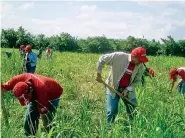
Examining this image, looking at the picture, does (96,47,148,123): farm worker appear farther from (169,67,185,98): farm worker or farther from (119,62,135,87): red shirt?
(169,67,185,98): farm worker

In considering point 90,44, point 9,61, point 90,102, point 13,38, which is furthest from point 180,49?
point 90,102

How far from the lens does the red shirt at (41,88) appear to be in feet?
13.2

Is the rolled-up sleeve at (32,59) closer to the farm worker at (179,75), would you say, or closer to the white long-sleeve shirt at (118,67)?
the farm worker at (179,75)

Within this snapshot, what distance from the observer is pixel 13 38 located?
4884 cm

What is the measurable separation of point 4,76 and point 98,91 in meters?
2.18

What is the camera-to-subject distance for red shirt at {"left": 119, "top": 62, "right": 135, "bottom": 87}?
191 inches

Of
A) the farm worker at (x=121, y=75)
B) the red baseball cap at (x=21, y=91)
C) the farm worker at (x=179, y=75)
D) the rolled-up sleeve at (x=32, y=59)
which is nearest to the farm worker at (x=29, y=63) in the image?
the rolled-up sleeve at (x=32, y=59)

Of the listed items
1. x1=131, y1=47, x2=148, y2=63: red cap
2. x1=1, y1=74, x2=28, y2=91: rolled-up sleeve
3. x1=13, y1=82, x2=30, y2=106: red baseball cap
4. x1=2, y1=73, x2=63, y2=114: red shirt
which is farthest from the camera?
x1=131, y1=47, x2=148, y2=63: red cap

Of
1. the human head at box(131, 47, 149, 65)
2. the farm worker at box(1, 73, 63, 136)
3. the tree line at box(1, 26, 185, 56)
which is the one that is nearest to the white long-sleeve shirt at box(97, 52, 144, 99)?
the human head at box(131, 47, 149, 65)

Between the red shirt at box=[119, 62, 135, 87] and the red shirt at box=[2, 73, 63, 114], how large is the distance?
88cm

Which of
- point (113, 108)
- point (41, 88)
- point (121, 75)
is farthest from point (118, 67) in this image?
point (41, 88)

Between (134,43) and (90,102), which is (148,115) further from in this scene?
(134,43)

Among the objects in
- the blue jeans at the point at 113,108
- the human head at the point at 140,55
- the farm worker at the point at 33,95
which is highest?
the human head at the point at 140,55

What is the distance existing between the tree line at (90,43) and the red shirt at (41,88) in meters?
41.7
